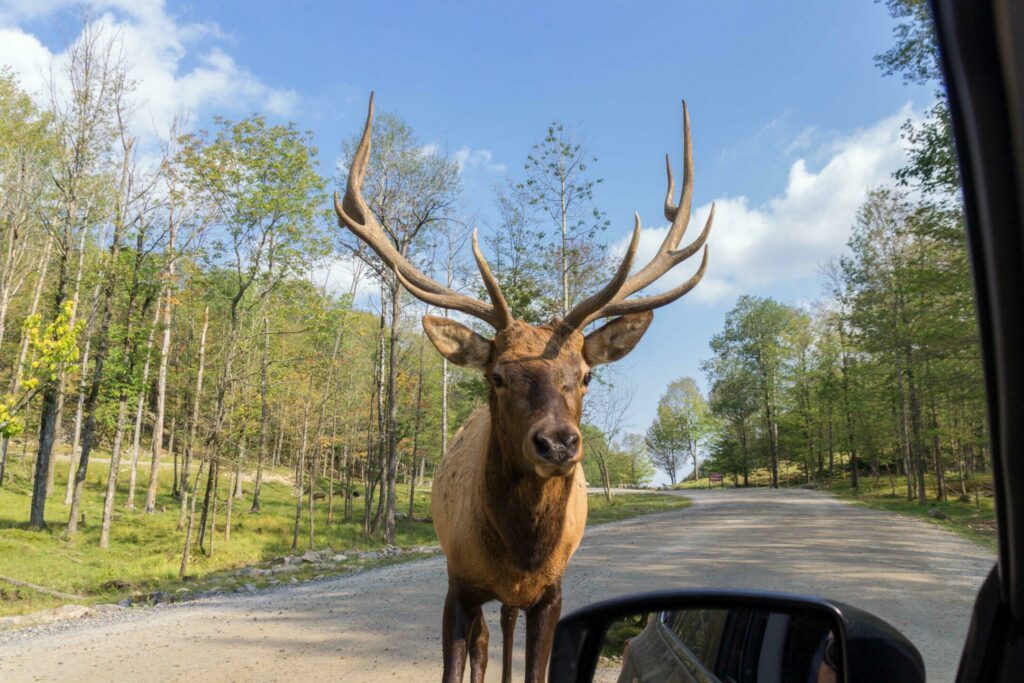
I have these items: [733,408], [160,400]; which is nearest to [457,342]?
[160,400]

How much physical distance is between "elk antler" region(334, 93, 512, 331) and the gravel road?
253cm

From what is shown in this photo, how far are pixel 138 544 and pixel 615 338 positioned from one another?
2222 centimetres

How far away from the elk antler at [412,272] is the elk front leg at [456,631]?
1807 millimetres

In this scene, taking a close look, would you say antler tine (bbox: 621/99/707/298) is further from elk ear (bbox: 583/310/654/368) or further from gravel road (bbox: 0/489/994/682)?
gravel road (bbox: 0/489/994/682)

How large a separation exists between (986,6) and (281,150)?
2332cm

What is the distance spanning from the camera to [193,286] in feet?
78.0

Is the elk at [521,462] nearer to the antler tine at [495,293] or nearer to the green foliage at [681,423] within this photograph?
the antler tine at [495,293]

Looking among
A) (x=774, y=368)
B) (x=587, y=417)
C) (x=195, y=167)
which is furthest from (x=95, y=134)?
(x=774, y=368)

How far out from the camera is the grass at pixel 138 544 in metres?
15.0

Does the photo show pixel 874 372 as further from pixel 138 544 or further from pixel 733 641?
pixel 138 544

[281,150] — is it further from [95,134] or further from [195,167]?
[95,134]

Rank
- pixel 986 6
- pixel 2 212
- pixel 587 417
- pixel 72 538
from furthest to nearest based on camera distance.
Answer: pixel 587 417
pixel 72 538
pixel 2 212
pixel 986 6

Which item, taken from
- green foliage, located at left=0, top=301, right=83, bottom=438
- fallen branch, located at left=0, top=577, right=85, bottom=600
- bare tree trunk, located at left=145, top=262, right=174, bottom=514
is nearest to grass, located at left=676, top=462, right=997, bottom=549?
green foliage, located at left=0, top=301, right=83, bottom=438

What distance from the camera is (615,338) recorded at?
4.66m
